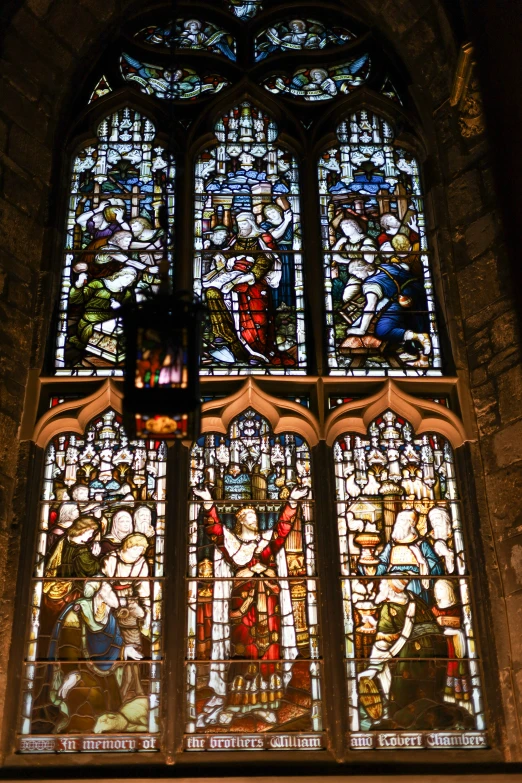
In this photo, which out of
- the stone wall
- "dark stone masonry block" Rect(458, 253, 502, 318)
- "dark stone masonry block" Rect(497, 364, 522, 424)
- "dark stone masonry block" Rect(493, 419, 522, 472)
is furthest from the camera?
"dark stone masonry block" Rect(458, 253, 502, 318)

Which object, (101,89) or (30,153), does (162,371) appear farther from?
(101,89)

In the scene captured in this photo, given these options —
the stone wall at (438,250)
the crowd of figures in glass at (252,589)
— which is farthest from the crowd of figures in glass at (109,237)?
the crowd of figures in glass at (252,589)

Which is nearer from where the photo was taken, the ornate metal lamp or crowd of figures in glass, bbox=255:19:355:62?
the ornate metal lamp

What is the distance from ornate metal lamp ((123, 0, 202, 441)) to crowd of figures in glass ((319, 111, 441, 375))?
96.9 inches

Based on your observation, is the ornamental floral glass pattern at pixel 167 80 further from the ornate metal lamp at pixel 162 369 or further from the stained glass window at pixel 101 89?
the ornate metal lamp at pixel 162 369

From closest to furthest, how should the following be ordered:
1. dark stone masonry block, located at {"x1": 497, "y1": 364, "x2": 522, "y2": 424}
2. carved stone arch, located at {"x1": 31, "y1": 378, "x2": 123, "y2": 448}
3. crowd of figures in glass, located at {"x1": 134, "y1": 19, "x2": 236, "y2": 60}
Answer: dark stone masonry block, located at {"x1": 497, "y1": 364, "x2": 522, "y2": 424}
carved stone arch, located at {"x1": 31, "y1": 378, "x2": 123, "y2": 448}
crowd of figures in glass, located at {"x1": 134, "y1": 19, "x2": 236, "y2": 60}

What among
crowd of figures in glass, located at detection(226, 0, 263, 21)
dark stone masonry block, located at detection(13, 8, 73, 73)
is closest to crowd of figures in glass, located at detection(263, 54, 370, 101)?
crowd of figures in glass, located at detection(226, 0, 263, 21)

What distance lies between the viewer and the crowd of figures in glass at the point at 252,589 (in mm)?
5742

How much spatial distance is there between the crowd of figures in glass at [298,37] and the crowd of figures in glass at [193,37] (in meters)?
0.22

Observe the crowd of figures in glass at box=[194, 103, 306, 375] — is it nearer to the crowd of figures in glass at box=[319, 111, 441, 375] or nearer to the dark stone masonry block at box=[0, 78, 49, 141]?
the crowd of figures in glass at box=[319, 111, 441, 375]

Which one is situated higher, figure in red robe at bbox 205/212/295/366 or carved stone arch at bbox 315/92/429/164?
carved stone arch at bbox 315/92/429/164

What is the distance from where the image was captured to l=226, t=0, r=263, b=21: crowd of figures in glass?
841 centimetres

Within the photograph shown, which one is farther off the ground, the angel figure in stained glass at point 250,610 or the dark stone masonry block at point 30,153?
the dark stone masonry block at point 30,153

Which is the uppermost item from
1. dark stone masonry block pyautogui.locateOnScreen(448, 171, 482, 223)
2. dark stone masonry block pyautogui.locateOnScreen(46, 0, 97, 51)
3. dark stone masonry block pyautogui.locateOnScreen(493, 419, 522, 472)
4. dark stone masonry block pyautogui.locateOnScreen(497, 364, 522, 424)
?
dark stone masonry block pyautogui.locateOnScreen(46, 0, 97, 51)
